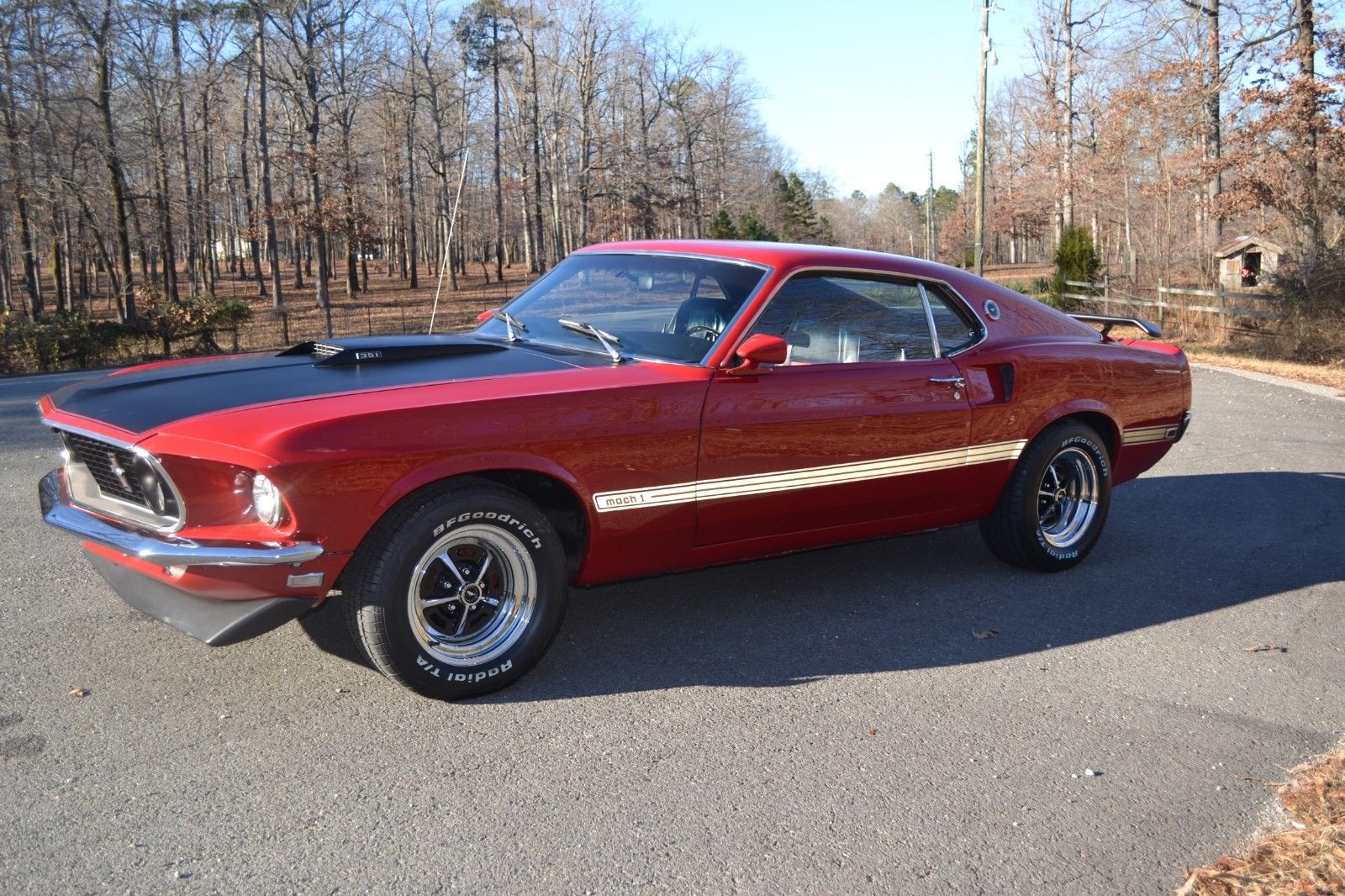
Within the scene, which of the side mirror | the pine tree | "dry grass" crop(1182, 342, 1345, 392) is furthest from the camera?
the pine tree

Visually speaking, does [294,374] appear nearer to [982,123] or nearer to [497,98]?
[982,123]

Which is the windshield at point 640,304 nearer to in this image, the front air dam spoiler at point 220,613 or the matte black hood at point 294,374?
the matte black hood at point 294,374

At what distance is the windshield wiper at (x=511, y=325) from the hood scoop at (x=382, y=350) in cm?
14

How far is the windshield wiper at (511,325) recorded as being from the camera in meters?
4.97

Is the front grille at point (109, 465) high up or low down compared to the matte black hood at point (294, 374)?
down

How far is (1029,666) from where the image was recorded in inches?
173

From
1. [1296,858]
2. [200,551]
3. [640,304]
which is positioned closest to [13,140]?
[640,304]

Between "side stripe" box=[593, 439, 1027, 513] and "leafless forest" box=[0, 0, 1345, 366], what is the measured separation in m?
2.63

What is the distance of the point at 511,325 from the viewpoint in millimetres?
5059

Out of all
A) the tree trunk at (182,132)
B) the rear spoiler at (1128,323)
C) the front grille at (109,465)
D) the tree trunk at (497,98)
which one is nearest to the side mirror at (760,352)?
the front grille at (109,465)

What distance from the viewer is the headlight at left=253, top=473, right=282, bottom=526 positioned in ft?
11.3

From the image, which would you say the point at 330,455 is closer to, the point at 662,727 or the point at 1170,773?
the point at 662,727

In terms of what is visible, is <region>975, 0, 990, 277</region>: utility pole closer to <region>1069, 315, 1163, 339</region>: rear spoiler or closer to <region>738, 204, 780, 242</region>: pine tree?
<region>1069, 315, 1163, 339</region>: rear spoiler

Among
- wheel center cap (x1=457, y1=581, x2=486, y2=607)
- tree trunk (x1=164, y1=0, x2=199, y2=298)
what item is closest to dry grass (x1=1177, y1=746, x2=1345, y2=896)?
wheel center cap (x1=457, y1=581, x2=486, y2=607)
